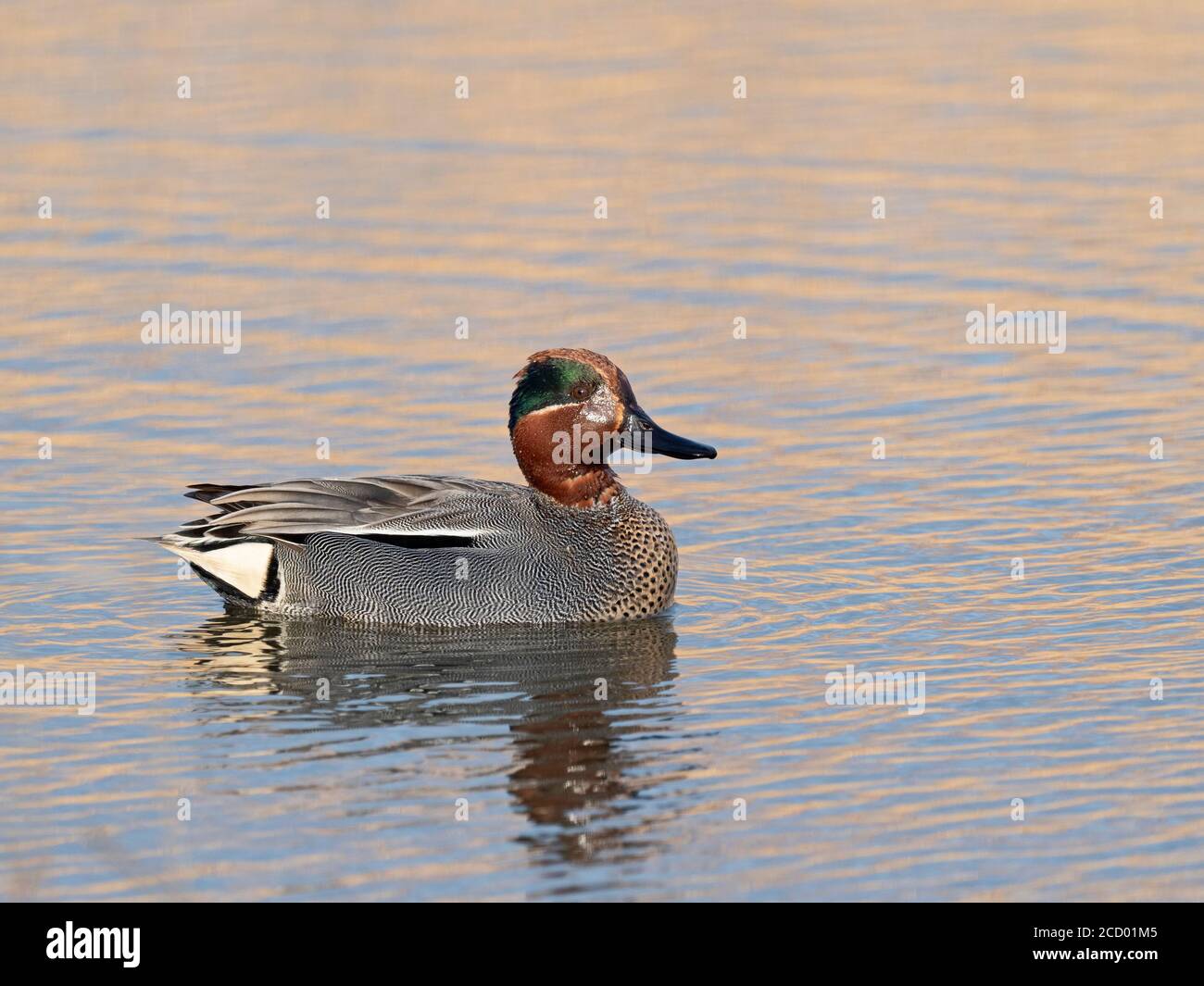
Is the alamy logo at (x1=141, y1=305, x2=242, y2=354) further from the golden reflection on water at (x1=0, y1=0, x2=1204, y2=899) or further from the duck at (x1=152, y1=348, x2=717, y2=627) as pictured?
the duck at (x1=152, y1=348, x2=717, y2=627)

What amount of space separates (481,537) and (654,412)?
3.16 meters

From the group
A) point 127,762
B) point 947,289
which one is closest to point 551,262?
point 947,289

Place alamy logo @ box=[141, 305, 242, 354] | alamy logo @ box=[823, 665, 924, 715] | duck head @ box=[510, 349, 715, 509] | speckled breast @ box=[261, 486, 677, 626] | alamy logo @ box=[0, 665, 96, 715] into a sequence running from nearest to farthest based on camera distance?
1. alamy logo @ box=[823, 665, 924, 715]
2. alamy logo @ box=[0, 665, 96, 715]
3. speckled breast @ box=[261, 486, 677, 626]
4. duck head @ box=[510, 349, 715, 509]
5. alamy logo @ box=[141, 305, 242, 354]

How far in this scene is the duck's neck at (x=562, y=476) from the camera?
12062 millimetres

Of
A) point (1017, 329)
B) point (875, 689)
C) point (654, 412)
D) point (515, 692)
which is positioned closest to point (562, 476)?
point (515, 692)

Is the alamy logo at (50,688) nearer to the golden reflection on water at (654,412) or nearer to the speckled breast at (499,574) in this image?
the golden reflection on water at (654,412)

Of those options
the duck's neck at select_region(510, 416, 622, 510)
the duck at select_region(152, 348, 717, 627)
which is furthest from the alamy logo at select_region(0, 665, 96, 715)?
the duck's neck at select_region(510, 416, 622, 510)

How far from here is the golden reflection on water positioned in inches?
347

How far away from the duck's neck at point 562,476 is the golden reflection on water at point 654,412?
74 cm

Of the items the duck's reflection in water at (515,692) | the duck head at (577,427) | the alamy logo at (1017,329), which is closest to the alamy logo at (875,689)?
the duck's reflection in water at (515,692)

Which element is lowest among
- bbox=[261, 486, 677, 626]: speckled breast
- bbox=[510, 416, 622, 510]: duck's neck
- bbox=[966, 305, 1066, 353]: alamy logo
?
bbox=[261, 486, 677, 626]: speckled breast

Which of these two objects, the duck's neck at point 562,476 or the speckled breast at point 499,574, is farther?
the duck's neck at point 562,476

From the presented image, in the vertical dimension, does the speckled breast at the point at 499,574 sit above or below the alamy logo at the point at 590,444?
below

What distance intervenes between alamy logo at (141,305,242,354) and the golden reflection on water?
157 millimetres
